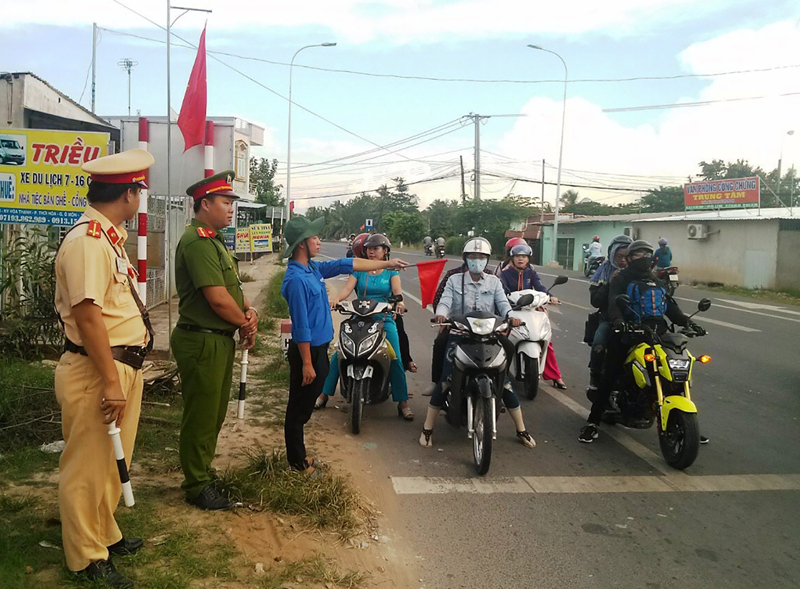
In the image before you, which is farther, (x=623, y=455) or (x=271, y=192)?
(x=271, y=192)

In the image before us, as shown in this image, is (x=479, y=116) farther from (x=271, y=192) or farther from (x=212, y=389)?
(x=212, y=389)

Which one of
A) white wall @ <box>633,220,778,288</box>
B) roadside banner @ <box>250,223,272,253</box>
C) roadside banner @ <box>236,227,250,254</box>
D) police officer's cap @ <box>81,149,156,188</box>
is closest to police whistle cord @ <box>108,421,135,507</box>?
police officer's cap @ <box>81,149,156,188</box>

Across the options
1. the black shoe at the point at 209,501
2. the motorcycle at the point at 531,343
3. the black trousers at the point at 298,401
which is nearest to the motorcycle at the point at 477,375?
the black trousers at the point at 298,401

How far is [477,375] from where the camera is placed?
5105 mm

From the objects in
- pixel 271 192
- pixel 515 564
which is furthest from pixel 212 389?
pixel 271 192

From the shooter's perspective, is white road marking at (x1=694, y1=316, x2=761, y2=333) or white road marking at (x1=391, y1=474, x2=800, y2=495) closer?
white road marking at (x1=391, y1=474, x2=800, y2=495)

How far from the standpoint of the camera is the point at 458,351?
206 inches

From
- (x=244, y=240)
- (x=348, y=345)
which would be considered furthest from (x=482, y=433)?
(x=244, y=240)

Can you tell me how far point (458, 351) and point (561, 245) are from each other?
1491 inches

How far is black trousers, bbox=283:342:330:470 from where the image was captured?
4402mm

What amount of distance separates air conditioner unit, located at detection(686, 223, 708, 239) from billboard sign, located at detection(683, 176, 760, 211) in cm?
384

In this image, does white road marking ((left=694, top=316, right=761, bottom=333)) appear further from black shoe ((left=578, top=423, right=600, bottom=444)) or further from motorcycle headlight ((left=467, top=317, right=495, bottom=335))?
motorcycle headlight ((left=467, top=317, right=495, bottom=335))

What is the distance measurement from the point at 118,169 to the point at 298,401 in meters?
2.00

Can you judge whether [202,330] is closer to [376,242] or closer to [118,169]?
[118,169]
